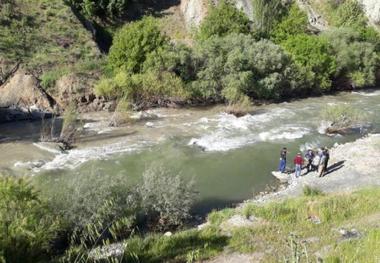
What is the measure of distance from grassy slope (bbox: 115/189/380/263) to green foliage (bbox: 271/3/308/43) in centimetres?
3447

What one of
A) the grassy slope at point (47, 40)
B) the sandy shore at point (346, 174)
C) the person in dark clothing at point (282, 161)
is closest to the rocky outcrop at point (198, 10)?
the grassy slope at point (47, 40)

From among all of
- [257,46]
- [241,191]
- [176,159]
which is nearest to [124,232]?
[241,191]

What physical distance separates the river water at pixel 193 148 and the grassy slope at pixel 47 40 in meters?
7.58

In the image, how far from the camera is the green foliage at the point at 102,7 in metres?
54.1

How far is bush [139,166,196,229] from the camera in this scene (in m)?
→ 20.0

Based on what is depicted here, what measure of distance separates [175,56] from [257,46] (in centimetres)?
864

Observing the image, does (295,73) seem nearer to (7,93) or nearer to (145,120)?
(145,120)

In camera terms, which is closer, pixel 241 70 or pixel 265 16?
pixel 241 70

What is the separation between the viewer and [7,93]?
37344mm

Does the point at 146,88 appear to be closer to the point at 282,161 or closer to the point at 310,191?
the point at 282,161

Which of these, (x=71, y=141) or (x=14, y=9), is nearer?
(x=71, y=141)

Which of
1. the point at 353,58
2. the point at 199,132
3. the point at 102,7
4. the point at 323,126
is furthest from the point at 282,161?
the point at 102,7

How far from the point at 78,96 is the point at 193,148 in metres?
13.6

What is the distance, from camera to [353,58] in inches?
2020
